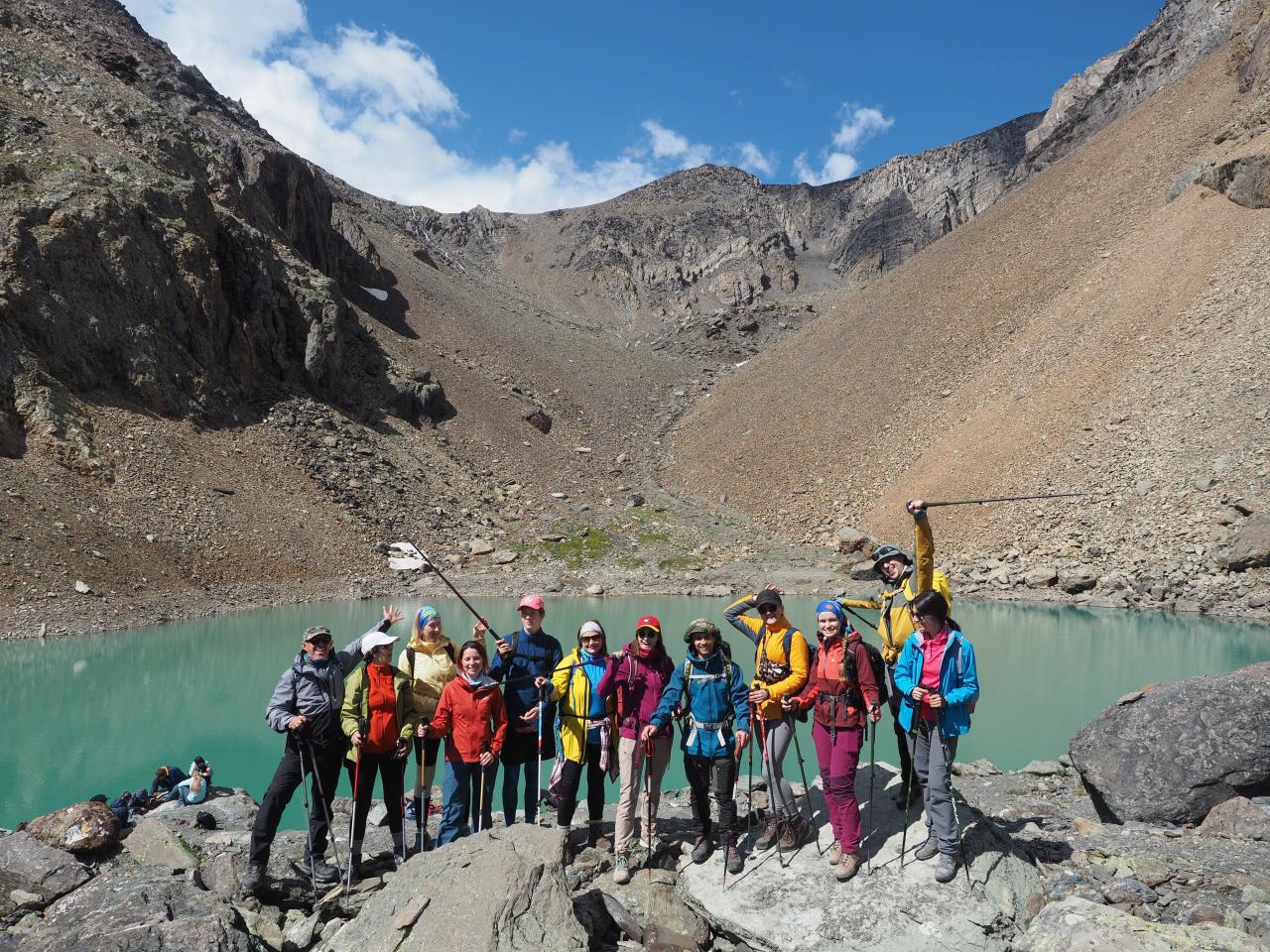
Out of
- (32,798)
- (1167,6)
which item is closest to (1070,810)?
(32,798)

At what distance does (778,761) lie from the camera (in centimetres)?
688

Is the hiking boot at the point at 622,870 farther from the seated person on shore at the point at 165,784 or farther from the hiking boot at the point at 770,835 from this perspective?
the seated person on shore at the point at 165,784

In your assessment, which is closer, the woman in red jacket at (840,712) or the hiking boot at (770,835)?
the woman in red jacket at (840,712)

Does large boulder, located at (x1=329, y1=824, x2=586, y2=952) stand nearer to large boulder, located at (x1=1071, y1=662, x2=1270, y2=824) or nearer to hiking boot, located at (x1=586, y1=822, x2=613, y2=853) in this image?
hiking boot, located at (x1=586, y1=822, x2=613, y2=853)

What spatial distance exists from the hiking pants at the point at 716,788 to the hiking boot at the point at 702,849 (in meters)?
0.04

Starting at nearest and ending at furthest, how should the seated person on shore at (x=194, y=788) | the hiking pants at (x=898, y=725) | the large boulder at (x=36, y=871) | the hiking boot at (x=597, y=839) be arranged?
the large boulder at (x=36, y=871) → the hiking pants at (x=898, y=725) → the hiking boot at (x=597, y=839) → the seated person on shore at (x=194, y=788)

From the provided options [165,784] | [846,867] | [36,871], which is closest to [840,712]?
[846,867]

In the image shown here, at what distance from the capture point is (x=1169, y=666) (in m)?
17.9

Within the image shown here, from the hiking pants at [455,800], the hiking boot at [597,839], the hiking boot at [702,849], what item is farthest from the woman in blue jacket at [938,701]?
the hiking pants at [455,800]

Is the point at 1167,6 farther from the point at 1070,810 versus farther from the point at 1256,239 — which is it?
the point at 1070,810

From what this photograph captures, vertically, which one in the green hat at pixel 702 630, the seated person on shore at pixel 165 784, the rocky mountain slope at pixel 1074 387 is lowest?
the seated person on shore at pixel 165 784

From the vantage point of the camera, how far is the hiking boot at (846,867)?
6164mm

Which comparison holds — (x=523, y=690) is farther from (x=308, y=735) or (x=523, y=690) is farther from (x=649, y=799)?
(x=308, y=735)

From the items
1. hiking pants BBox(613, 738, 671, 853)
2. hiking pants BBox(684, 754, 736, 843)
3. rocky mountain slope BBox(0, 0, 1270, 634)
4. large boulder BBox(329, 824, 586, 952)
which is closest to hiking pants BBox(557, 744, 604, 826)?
hiking pants BBox(613, 738, 671, 853)
